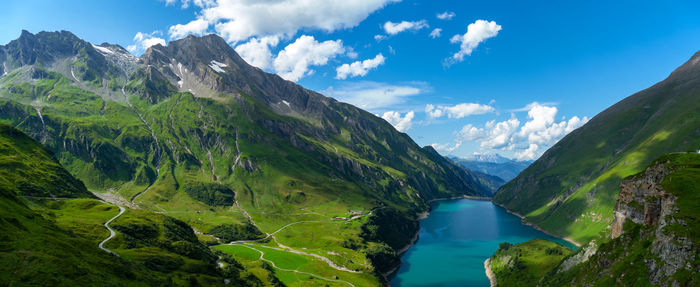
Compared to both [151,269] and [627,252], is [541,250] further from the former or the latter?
[151,269]

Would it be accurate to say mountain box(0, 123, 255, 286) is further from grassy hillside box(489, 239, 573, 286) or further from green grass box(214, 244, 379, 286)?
grassy hillside box(489, 239, 573, 286)

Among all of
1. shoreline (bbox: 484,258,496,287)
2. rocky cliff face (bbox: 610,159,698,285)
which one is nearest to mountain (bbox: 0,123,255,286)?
rocky cliff face (bbox: 610,159,698,285)

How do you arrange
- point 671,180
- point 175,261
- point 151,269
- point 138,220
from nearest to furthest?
point 671,180
point 151,269
point 175,261
point 138,220

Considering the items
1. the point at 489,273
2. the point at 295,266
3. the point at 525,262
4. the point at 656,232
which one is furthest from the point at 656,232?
the point at 295,266

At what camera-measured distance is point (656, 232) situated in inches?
2594

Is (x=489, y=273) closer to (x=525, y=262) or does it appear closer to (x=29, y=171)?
(x=525, y=262)

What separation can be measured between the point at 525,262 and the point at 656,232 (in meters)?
104

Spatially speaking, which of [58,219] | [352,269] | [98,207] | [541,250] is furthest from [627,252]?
[98,207]

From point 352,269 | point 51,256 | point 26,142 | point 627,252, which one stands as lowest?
point 352,269

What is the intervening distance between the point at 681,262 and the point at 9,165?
240m

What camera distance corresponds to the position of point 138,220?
124 meters

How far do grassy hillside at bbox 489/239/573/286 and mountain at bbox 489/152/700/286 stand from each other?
63477mm

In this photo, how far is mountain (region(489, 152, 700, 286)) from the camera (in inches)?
2235

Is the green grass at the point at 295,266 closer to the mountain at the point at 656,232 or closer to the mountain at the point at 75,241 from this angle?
the mountain at the point at 75,241
